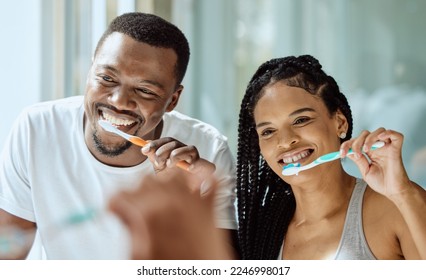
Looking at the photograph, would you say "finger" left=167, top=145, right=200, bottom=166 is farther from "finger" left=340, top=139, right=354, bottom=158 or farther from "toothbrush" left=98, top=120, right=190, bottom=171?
"finger" left=340, top=139, right=354, bottom=158

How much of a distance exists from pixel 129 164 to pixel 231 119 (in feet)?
0.62

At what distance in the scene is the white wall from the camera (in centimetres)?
120

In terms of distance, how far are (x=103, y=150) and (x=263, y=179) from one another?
0.28m

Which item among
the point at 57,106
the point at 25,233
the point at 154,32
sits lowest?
the point at 25,233

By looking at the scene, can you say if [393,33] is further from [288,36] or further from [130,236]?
[130,236]

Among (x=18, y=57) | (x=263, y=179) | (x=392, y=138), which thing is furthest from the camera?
(x=18, y=57)

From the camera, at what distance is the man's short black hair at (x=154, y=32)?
1.12 metres

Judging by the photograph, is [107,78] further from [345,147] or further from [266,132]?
[345,147]

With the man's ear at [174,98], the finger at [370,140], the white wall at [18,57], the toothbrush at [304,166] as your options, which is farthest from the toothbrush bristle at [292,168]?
the white wall at [18,57]

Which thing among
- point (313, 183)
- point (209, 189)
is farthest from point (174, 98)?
point (313, 183)

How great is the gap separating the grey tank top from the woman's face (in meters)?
0.06

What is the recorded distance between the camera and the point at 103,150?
3.77 ft

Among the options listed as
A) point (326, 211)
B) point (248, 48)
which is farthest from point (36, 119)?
point (326, 211)

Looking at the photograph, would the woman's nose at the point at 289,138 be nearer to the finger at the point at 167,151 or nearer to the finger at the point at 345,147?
the finger at the point at 345,147
